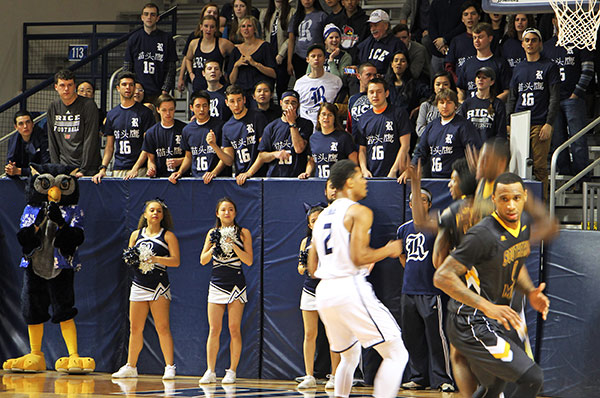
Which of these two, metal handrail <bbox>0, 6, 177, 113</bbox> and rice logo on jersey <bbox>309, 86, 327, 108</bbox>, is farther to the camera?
metal handrail <bbox>0, 6, 177, 113</bbox>

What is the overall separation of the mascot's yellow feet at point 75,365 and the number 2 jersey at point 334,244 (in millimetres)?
5089

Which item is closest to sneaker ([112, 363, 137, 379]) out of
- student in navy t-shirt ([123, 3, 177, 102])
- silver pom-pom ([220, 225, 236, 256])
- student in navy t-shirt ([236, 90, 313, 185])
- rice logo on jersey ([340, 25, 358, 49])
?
silver pom-pom ([220, 225, 236, 256])

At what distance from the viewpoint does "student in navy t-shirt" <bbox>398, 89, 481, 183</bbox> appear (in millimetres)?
10938

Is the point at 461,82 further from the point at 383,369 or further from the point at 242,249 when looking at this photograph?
the point at 383,369

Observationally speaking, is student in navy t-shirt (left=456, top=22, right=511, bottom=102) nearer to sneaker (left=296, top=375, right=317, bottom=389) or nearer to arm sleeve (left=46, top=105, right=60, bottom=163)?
sneaker (left=296, top=375, right=317, bottom=389)

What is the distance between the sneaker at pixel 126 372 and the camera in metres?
11.3

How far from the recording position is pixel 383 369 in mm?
7355

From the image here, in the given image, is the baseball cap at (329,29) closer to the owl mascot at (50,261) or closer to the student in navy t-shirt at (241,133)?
the student in navy t-shirt at (241,133)

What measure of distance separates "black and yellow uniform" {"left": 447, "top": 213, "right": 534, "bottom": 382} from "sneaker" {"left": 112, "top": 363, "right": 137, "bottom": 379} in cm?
573

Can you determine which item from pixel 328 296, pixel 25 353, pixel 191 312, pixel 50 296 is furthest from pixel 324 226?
pixel 25 353

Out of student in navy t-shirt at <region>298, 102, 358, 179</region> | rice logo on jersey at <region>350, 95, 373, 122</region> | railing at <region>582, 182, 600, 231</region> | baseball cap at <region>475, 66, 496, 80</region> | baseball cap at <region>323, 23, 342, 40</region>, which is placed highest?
baseball cap at <region>323, 23, 342, 40</region>

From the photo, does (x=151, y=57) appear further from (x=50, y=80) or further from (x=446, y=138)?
(x=446, y=138)

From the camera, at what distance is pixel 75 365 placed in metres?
11.5

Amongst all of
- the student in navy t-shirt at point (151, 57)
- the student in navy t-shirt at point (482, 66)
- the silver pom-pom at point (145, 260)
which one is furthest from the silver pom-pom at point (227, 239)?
the student in navy t-shirt at point (151, 57)
